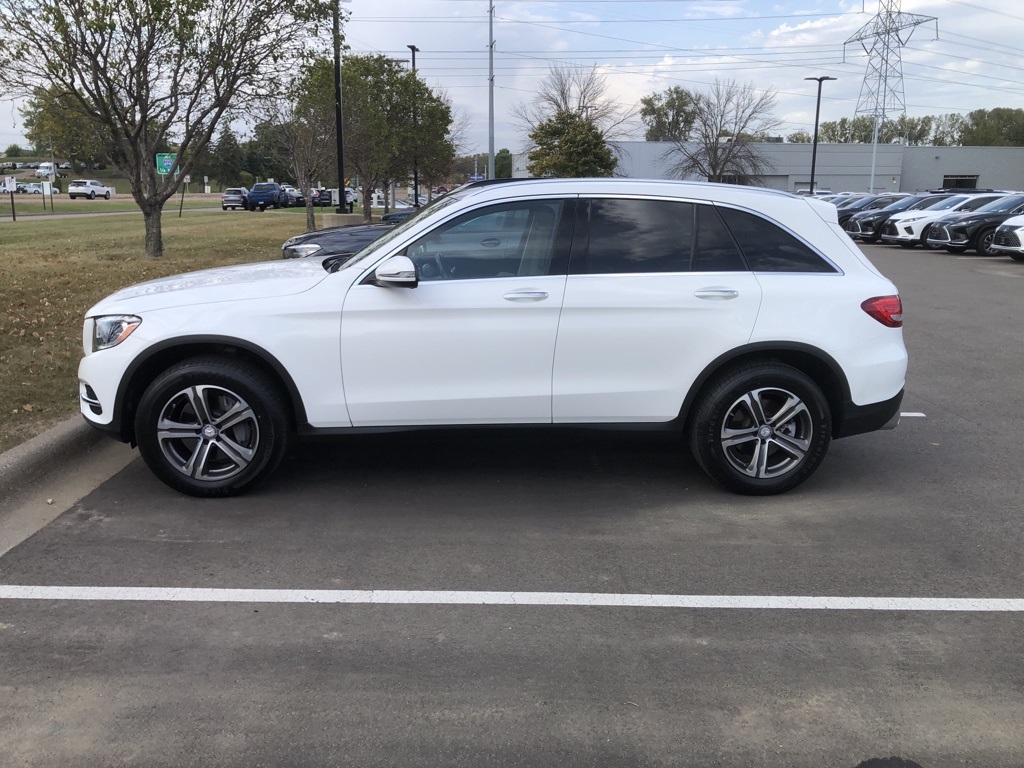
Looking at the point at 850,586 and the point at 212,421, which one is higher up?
the point at 212,421

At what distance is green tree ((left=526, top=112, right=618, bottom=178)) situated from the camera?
43156 mm

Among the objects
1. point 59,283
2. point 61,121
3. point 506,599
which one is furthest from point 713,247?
point 61,121

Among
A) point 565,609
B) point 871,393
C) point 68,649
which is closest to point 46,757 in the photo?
point 68,649

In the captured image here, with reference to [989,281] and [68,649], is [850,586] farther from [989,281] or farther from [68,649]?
[989,281]

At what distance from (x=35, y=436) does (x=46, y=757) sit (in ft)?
10.8

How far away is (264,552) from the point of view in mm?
4336

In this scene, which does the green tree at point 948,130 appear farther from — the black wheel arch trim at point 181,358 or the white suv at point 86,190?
the black wheel arch trim at point 181,358

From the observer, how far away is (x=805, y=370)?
5172 millimetres

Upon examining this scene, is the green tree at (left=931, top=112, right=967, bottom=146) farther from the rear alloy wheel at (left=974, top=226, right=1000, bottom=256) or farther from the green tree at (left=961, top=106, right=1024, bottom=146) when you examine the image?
the rear alloy wheel at (left=974, top=226, right=1000, bottom=256)

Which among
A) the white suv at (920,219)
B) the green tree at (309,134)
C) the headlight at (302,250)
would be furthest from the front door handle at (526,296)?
the white suv at (920,219)

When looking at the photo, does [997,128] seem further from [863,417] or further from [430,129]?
[863,417]

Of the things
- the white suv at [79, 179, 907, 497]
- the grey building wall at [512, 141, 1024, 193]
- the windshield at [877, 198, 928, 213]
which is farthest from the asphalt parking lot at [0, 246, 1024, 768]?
the grey building wall at [512, 141, 1024, 193]

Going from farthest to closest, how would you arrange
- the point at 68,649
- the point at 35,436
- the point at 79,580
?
1. the point at 35,436
2. the point at 79,580
3. the point at 68,649

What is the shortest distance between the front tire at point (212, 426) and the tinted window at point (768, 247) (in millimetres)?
2789
